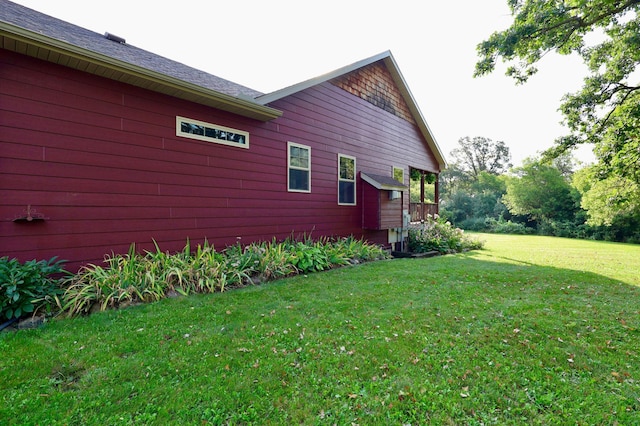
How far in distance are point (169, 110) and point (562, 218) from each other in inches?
1128

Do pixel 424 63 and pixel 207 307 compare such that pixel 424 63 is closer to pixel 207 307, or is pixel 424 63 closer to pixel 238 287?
pixel 238 287

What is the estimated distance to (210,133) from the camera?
6.07 m

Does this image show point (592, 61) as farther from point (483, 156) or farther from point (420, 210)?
point (483, 156)

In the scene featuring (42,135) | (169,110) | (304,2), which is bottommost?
(42,135)

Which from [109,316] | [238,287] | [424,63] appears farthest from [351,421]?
[424,63]

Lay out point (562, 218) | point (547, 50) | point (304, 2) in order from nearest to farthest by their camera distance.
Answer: point (304, 2) → point (547, 50) → point (562, 218)

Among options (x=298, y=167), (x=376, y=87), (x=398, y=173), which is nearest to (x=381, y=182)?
(x=298, y=167)

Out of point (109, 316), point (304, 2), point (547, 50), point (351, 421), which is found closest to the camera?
point (351, 421)

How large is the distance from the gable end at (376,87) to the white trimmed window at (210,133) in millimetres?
3718

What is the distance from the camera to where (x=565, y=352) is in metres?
2.88

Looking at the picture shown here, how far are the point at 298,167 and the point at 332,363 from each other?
5715 millimetres

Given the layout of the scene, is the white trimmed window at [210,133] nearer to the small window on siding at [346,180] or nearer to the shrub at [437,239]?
the small window on siding at [346,180]

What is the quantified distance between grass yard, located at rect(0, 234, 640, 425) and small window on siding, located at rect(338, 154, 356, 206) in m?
4.72

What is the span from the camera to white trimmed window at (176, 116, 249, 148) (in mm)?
5675
